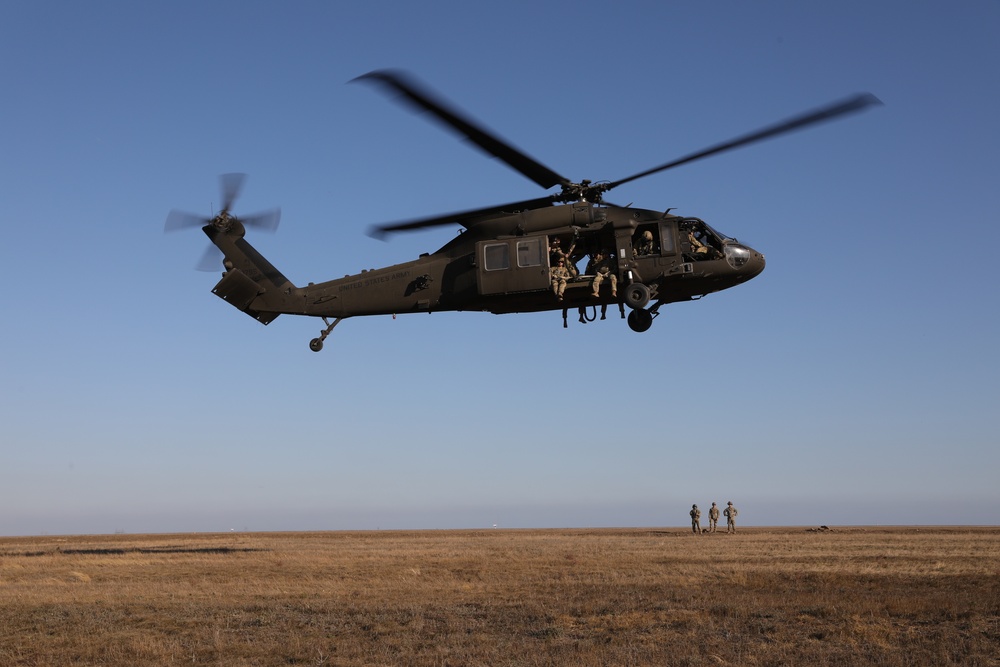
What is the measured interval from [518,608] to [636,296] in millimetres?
7544

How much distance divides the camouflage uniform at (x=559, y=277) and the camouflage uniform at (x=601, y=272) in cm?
59

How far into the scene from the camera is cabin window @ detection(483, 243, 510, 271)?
2134 centimetres

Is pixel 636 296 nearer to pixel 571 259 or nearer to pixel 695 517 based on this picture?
pixel 571 259

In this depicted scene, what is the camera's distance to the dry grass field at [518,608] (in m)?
16.0

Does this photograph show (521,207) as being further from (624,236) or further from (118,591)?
(118,591)

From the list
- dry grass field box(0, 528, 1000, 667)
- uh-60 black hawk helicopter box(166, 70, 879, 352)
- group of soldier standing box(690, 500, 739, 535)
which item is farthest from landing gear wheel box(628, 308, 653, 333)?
group of soldier standing box(690, 500, 739, 535)

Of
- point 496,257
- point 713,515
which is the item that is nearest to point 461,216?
point 496,257

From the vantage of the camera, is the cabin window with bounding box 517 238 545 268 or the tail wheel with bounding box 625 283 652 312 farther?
the cabin window with bounding box 517 238 545 268

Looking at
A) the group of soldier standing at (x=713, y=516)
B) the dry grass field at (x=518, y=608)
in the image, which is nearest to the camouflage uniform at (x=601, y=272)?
the dry grass field at (x=518, y=608)

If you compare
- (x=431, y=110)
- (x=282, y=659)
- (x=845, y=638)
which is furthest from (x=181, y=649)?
(x=845, y=638)

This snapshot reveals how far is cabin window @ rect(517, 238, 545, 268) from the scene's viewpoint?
21094 mm

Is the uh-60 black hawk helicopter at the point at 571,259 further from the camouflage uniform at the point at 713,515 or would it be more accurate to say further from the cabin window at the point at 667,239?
the camouflage uniform at the point at 713,515

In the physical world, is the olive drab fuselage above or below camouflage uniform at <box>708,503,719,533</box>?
above

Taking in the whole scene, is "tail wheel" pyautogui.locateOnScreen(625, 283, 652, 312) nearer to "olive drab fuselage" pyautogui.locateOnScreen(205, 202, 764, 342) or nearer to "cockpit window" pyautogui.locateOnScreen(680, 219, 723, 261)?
"olive drab fuselage" pyautogui.locateOnScreen(205, 202, 764, 342)
